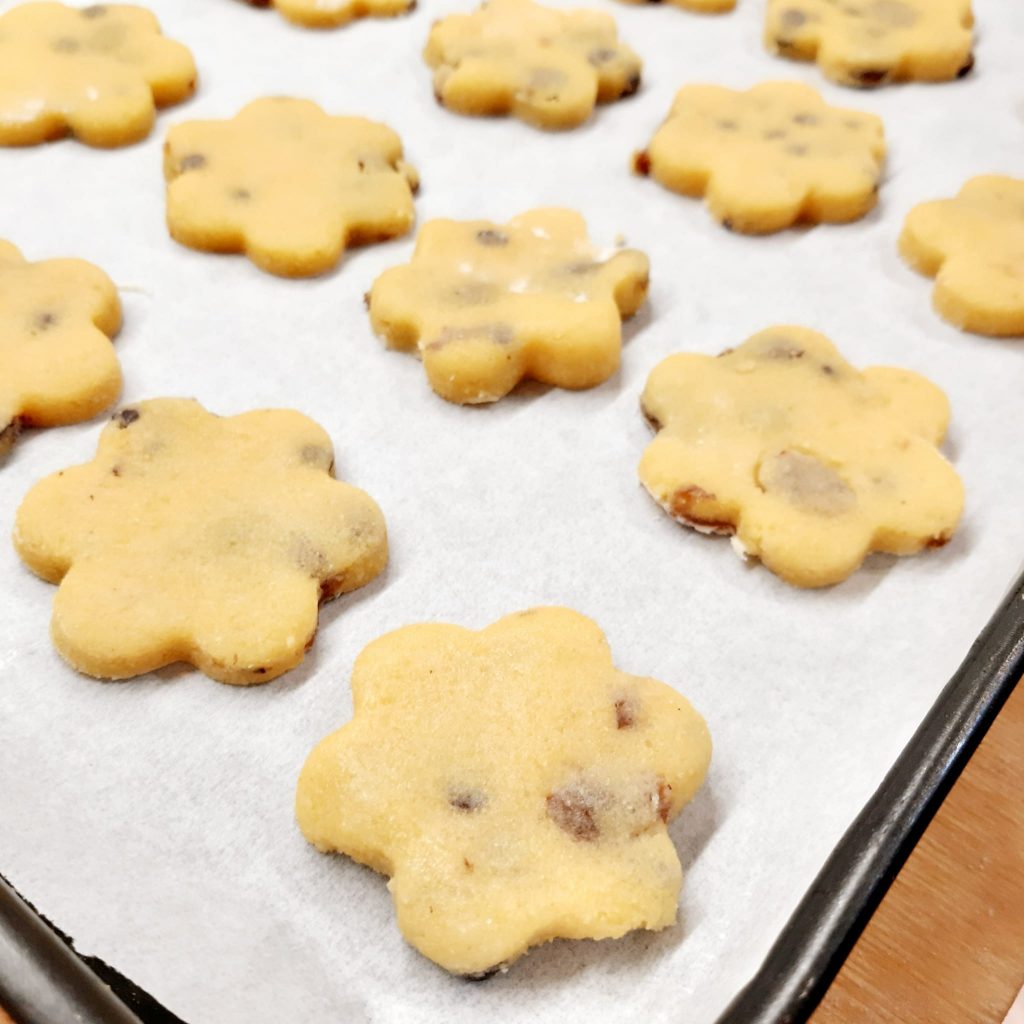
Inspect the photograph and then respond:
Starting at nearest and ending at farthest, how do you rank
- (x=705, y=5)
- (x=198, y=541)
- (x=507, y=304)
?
(x=198, y=541)
(x=507, y=304)
(x=705, y=5)

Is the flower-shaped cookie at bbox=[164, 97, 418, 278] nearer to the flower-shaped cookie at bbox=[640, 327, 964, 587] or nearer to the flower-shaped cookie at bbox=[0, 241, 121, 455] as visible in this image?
the flower-shaped cookie at bbox=[0, 241, 121, 455]

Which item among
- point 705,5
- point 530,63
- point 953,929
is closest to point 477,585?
point 953,929

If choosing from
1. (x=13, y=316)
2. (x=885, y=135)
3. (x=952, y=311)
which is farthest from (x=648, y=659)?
(x=885, y=135)

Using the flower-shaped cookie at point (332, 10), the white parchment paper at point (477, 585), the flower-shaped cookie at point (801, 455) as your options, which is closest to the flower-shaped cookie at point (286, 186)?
the white parchment paper at point (477, 585)

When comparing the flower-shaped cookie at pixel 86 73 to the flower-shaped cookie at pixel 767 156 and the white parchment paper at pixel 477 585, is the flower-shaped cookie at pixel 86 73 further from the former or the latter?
the flower-shaped cookie at pixel 767 156

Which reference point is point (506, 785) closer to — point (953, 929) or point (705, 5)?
point (953, 929)

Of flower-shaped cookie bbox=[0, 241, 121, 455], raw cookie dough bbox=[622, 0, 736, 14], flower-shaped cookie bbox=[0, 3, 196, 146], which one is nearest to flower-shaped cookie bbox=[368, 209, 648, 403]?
flower-shaped cookie bbox=[0, 241, 121, 455]

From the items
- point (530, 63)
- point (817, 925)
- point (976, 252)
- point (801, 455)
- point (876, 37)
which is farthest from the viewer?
point (876, 37)
